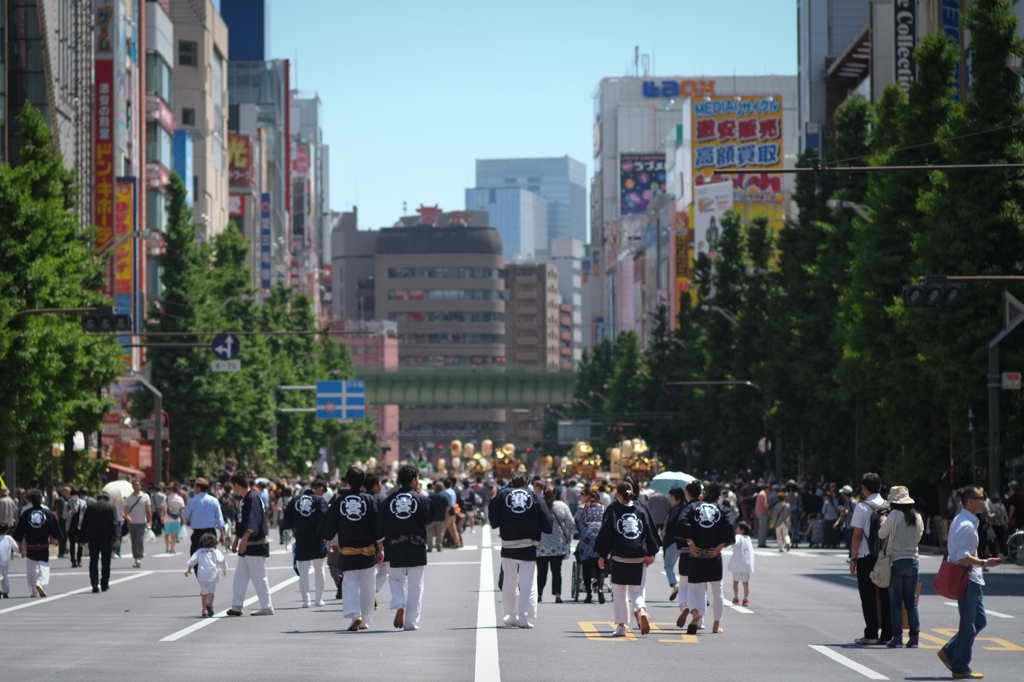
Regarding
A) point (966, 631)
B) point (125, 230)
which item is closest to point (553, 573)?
point (966, 631)

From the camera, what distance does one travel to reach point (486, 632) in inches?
647

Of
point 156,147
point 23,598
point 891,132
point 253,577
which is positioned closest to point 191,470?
point 156,147

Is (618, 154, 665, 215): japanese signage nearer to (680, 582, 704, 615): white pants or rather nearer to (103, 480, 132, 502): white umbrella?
(103, 480, 132, 502): white umbrella

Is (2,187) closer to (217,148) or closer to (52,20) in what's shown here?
(52,20)

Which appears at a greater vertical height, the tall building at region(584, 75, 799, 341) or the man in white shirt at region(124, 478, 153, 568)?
the tall building at region(584, 75, 799, 341)

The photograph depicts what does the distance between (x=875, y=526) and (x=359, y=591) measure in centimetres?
539

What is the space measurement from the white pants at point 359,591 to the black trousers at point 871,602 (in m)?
5.04

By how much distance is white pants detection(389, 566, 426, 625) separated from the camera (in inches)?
647

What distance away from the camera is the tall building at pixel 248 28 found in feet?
467

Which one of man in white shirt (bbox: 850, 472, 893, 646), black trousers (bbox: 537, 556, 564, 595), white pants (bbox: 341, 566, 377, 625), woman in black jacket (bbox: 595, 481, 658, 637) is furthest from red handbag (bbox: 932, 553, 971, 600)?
black trousers (bbox: 537, 556, 564, 595)

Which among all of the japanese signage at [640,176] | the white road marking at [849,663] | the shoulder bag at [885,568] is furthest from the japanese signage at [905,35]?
Answer: the japanese signage at [640,176]

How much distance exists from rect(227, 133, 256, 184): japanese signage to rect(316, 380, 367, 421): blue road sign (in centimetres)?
4277

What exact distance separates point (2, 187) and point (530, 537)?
20.8 meters

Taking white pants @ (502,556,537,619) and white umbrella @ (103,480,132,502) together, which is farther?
white umbrella @ (103,480,132,502)
